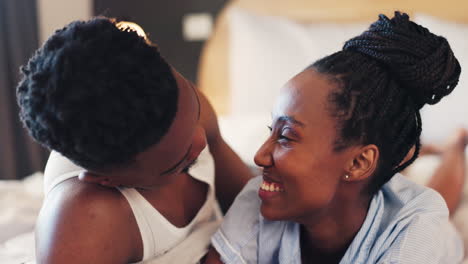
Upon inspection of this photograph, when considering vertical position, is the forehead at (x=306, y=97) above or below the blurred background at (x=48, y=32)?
above

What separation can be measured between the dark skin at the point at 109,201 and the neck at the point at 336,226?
0.32 metres

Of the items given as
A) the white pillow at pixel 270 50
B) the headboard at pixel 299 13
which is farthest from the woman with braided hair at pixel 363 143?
the headboard at pixel 299 13

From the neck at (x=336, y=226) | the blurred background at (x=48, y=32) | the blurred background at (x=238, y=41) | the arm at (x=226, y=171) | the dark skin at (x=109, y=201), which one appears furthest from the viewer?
the blurred background at (x=48, y=32)

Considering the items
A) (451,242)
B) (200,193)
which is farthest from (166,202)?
(451,242)

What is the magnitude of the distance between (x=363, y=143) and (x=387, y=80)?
0.44ft

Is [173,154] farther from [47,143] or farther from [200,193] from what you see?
[200,193]

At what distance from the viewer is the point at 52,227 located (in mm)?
806

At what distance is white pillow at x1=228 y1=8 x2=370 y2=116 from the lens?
2.18 meters

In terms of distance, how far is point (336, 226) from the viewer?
3.38 ft

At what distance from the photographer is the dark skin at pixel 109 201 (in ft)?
2.60

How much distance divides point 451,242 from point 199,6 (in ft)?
6.89

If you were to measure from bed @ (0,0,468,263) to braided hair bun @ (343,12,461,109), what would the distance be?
0.63 metres

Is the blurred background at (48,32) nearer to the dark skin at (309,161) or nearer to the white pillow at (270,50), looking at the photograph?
the white pillow at (270,50)

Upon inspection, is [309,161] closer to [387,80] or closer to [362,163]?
[362,163]
